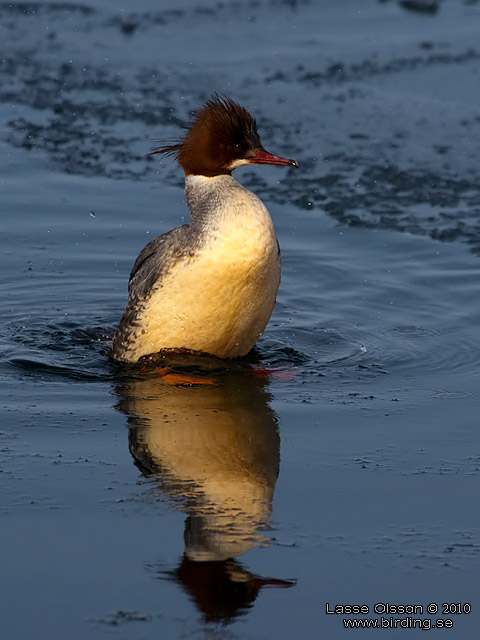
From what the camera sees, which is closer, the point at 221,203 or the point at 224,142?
the point at 221,203

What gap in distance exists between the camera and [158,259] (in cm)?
633

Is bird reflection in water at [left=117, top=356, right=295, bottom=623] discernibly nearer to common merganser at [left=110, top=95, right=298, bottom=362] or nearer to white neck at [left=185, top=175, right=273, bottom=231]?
common merganser at [left=110, top=95, right=298, bottom=362]

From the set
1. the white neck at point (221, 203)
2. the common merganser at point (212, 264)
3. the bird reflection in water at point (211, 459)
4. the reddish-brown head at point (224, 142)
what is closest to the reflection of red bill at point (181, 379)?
the bird reflection in water at point (211, 459)

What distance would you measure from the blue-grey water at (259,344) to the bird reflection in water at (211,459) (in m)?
0.01

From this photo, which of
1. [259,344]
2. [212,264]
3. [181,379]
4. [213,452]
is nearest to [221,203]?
→ [212,264]

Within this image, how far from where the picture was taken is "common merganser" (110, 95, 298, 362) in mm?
6039

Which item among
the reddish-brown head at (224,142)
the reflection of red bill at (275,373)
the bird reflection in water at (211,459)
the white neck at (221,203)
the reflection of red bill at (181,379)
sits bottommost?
the bird reflection in water at (211,459)

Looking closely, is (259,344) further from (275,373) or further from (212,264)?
(212,264)

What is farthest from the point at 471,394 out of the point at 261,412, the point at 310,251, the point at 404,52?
the point at 404,52

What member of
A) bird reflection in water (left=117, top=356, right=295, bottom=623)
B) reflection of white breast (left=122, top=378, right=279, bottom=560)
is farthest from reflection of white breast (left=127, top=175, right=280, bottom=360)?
reflection of white breast (left=122, top=378, right=279, bottom=560)

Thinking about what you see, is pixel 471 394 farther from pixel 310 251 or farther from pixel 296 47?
pixel 296 47

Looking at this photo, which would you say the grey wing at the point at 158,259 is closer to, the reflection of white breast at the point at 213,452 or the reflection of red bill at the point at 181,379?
the reflection of red bill at the point at 181,379

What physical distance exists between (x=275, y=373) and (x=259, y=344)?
2.13 ft

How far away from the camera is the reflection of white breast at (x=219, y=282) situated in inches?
237
